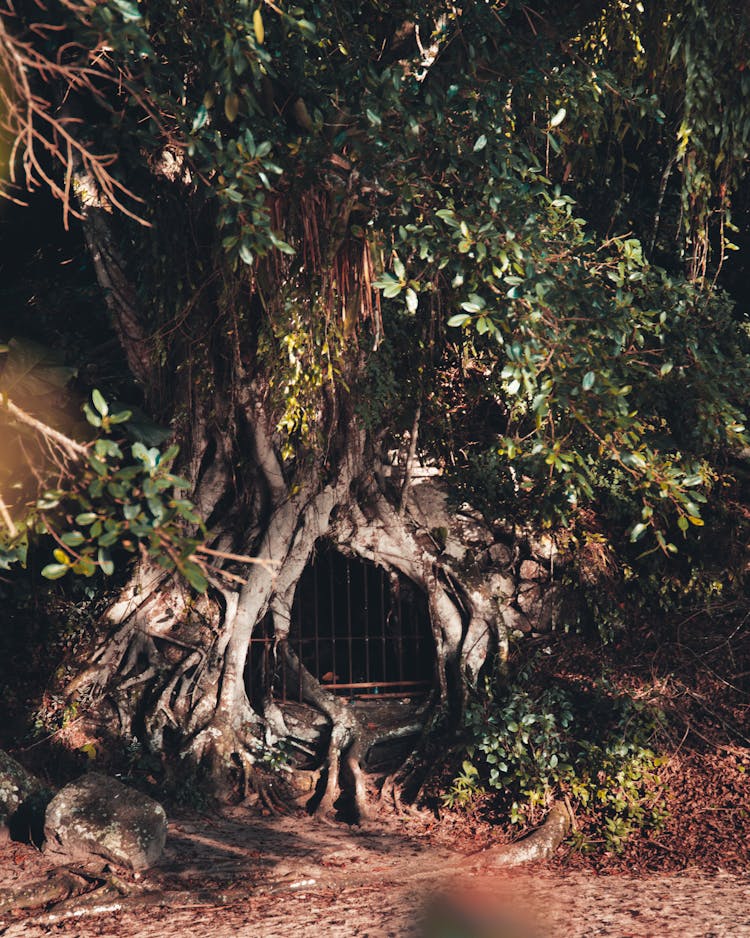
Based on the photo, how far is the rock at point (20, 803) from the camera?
614cm

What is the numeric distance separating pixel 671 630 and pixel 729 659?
59 cm

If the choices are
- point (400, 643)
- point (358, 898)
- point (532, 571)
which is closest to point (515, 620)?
point (532, 571)

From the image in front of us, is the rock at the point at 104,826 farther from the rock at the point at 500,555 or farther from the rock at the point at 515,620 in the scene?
the rock at the point at 500,555

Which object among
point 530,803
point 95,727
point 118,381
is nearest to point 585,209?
point 118,381

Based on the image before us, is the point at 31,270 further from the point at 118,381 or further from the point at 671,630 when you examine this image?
the point at 671,630

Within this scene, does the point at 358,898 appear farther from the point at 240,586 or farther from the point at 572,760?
the point at 240,586

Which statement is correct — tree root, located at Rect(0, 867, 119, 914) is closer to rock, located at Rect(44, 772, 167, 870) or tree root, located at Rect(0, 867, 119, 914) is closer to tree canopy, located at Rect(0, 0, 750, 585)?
rock, located at Rect(44, 772, 167, 870)

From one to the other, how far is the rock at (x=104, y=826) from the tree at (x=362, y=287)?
141cm

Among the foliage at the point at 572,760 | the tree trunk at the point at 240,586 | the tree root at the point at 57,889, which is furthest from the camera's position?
the tree trunk at the point at 240,586

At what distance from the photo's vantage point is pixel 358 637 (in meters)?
9.66

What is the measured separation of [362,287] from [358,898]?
397 cm

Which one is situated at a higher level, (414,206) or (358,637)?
(414,206)

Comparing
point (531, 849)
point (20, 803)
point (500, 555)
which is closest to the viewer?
point (20, 803)

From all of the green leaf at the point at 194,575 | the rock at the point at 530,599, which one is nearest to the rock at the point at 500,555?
the rock at the point at 530,599
